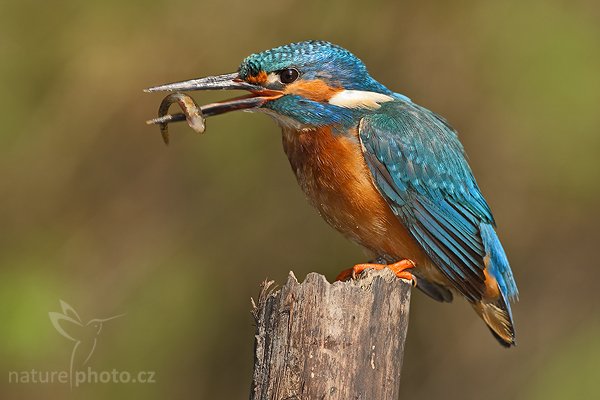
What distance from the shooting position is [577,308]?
6.36 m

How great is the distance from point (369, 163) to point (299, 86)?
0.46 metres

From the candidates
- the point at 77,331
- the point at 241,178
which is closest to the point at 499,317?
the point at 241,178

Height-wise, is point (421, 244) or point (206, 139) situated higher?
Result: point (206, 139)

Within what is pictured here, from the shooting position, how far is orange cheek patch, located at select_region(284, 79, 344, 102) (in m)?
4.32

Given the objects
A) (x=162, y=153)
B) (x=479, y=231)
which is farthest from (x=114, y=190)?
(x=479, y=231)

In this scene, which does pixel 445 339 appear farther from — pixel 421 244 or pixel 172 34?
pixel 172 34

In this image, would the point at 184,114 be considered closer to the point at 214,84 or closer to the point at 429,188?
the point at 214,84

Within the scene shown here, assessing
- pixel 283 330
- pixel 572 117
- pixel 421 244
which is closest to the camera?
pixel 283 330

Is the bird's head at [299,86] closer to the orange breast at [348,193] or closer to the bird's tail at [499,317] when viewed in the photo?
the orange breast at [348,193]

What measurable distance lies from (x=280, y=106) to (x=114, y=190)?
2314mm

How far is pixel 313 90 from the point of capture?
4359 millimetres

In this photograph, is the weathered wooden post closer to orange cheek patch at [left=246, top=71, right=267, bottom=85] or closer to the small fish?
the small fish

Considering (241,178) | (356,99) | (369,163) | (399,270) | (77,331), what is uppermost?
(241,178)

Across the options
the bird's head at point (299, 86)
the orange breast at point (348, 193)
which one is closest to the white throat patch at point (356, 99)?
the bird's head at point (299, 86)
